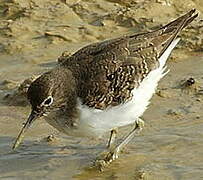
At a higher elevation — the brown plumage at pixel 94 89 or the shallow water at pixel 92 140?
the brown plumage at pixel 94 89

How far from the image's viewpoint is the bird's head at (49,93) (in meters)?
6.99

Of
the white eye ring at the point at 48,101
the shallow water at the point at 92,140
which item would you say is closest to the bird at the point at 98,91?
the white eye ring at the point at 48,101

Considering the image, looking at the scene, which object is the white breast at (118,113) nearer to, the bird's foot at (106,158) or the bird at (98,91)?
the bird at (98,91)

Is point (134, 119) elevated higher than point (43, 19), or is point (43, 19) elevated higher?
point (134, 119)

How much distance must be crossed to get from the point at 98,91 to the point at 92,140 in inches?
42.3

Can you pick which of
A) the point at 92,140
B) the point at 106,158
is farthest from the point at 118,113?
the point at 92,140

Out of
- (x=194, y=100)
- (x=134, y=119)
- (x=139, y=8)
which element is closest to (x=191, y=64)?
(x=194, y=100)

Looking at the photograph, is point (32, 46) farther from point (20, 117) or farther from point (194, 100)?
point (194, 100)

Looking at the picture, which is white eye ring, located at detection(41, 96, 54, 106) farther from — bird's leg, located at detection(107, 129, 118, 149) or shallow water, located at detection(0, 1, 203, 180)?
bird's leg, located at detection(107, 129, 118, 149)

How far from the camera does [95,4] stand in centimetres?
1131

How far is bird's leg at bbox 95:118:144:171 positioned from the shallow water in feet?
0.24

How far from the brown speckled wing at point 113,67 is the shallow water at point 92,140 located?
776 millimetres

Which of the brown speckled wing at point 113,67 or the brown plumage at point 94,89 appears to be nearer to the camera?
the brown plumage at point 94,89

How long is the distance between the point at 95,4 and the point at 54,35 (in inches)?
45.8
